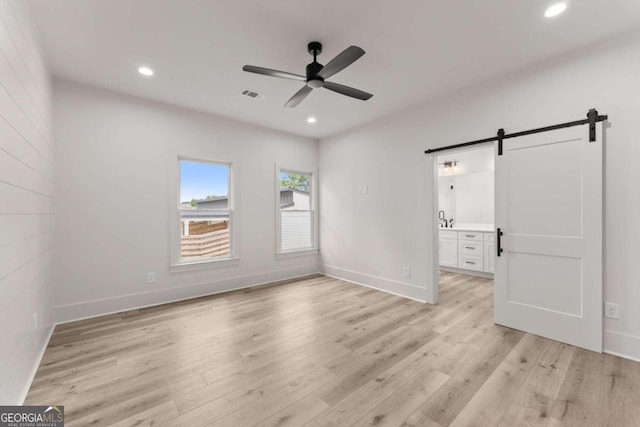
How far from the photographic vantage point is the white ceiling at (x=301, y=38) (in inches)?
83.6

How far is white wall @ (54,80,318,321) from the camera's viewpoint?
3.24 metres

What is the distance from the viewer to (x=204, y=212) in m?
4.34

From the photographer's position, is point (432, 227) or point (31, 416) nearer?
point (31, 416)

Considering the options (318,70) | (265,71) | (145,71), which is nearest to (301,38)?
(318,70)

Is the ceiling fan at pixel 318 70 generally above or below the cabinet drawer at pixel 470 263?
above

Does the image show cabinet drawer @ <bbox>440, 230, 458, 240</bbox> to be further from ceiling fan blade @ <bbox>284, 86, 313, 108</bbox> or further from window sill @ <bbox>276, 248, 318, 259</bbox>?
ceiling fan blade @ <bbox>284, 86, 313, 108</bbox>

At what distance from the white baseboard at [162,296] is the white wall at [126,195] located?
12 millimetres

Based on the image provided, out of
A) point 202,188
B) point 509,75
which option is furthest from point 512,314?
point 202,188

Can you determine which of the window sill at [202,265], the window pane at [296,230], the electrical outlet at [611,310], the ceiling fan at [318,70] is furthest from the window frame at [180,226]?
the electrical outlet at [611,310]

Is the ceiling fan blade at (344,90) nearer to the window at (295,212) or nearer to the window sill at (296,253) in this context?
the window at (295,212)

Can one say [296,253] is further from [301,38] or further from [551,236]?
[551,236]

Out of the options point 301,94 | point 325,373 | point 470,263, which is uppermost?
point 301,94

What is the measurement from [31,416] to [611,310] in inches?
179

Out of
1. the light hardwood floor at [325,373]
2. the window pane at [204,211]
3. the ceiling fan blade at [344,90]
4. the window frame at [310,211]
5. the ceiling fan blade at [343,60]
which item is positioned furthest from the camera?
the window frame at [310,211]
